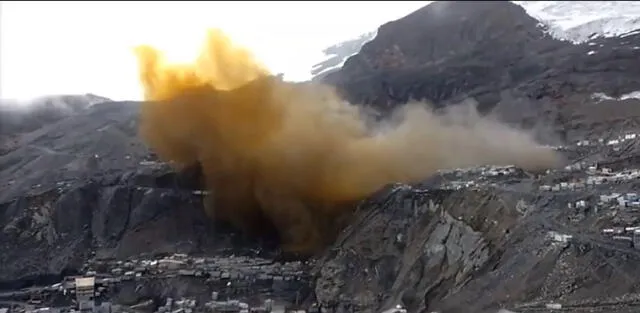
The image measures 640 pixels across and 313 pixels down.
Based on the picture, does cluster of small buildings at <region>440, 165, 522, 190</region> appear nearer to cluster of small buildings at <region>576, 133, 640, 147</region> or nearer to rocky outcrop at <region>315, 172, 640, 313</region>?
rocky outcrop at <region>315, 172, 640, 313</region>

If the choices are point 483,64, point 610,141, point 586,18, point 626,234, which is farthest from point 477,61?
point 626,234

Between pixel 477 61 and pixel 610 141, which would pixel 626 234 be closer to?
pixel 610 141

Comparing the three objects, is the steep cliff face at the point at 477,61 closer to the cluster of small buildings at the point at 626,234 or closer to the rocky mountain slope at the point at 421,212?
the rocky mountain slope at the point at 421,212

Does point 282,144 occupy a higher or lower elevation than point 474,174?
higher

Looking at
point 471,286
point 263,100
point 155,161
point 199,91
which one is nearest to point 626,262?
Result: point 471,286

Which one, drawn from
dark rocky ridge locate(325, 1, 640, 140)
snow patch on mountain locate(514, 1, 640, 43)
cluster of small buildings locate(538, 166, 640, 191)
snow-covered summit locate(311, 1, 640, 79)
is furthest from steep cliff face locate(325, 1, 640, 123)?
cluster of small buildings locate(538, 166, 640, 191)

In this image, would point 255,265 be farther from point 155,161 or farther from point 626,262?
point 626,262

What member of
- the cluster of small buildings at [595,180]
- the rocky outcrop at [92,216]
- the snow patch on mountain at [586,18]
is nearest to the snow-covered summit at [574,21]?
the snow patch on mountain at [586,18]
